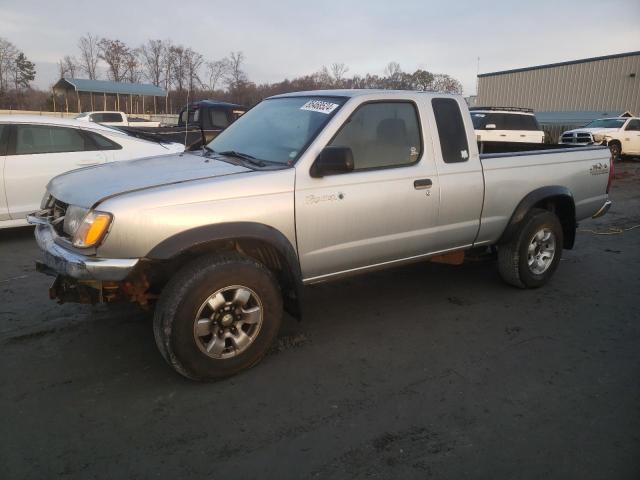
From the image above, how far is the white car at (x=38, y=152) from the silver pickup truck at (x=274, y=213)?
9.97 feet

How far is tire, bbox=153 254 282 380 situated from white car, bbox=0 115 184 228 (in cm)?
396

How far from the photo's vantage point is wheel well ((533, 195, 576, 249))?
4.87 meters

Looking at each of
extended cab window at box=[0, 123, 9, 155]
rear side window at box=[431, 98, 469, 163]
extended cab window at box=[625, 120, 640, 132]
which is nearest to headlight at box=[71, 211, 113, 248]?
rear side window at box=[431, 98, 469, 163]

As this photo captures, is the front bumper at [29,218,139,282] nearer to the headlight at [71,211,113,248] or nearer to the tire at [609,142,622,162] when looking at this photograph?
the headlight at [71,211,113,248]

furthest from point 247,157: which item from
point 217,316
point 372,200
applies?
point 217,316

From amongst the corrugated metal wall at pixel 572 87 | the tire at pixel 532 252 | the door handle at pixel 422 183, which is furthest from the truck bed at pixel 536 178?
the corrugated metal wall at pixel 572 87

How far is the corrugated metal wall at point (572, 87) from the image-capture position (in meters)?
30.3

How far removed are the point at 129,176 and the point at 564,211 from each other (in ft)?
13.9

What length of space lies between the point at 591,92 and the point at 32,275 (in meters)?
36.1

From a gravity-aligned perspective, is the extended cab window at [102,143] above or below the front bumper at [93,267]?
above

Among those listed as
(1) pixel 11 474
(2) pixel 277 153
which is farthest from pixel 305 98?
(1) pixel 11 474

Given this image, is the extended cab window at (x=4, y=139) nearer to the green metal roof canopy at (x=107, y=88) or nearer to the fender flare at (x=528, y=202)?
the fender flare at (x=528, y=202)

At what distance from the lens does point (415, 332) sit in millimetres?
3906

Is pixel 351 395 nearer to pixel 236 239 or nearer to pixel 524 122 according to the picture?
pixel 236 239
